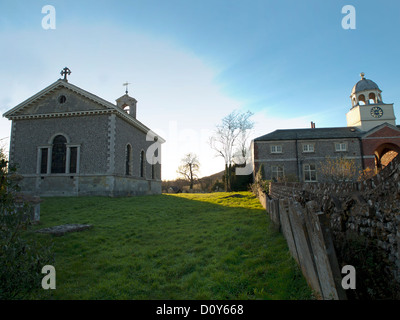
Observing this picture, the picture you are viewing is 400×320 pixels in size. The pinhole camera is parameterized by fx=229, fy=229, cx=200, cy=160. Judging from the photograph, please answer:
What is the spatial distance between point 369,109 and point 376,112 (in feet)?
3.26

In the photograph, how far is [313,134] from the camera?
30.3 metres

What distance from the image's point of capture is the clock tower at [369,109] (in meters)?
31.7

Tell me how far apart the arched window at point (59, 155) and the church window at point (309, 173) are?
26.6m

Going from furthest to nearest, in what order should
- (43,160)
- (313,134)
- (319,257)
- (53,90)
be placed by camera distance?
(313,134)
(53,90)
(43,160)
(319,257)

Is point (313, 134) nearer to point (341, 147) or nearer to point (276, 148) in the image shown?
point (341, 147)

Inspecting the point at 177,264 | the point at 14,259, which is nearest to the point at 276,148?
the point at 177,264

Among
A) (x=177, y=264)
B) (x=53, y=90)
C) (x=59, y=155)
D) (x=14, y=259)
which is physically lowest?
(x=177, y=264)

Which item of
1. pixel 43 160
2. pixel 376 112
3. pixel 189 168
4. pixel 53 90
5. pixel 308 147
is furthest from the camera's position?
pixel 189 168

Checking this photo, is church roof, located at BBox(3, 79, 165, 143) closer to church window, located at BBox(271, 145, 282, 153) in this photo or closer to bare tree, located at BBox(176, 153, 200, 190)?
church window, located at BBox(271, 145, 282, 153)

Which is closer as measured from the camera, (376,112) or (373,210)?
(373,210)

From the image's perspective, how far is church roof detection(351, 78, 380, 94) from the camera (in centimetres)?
3225

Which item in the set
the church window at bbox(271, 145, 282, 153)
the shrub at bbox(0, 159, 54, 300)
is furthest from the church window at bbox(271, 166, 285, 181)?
the shrub at bbox(0, 159, 54, 300)

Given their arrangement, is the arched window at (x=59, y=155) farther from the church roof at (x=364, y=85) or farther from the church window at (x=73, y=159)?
the church roof at (x=364, y=85)
